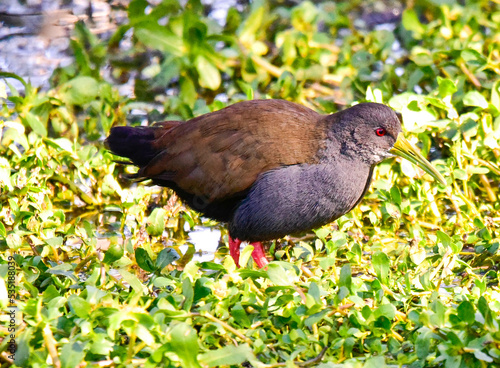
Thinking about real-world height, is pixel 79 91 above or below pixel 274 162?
below

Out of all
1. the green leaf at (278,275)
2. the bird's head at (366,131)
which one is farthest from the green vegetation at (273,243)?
the bird's head at (366,131)

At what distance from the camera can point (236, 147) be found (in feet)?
12.9

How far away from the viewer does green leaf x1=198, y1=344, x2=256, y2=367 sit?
8.98 ft

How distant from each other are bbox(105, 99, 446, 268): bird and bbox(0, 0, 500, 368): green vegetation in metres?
0.23

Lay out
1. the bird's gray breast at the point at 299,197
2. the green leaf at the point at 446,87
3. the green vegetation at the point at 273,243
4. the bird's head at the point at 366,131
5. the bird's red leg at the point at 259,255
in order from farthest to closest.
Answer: the green leaf at the point at 446,87 < the bird's red leg at the point at 259,255 < the bird's head at the point at 366,131 < the bird's gray breast at the point at 299,197 < the green vegetation at the point at 273,243

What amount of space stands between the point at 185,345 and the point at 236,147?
1436 millimetres

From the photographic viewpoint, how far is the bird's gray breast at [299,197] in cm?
382

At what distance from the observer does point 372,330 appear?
10.3 feet

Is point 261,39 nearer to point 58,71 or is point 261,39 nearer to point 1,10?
Result: point 58,71

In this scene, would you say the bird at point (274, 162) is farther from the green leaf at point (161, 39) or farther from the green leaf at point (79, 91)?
the green leaf at point (161, 39)

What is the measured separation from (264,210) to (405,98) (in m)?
1.48

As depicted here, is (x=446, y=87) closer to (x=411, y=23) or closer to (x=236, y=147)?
(x=236, y=147)

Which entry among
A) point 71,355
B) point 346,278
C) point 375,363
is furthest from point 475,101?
point 71,355

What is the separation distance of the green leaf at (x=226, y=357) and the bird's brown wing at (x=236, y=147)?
1.28 meters
